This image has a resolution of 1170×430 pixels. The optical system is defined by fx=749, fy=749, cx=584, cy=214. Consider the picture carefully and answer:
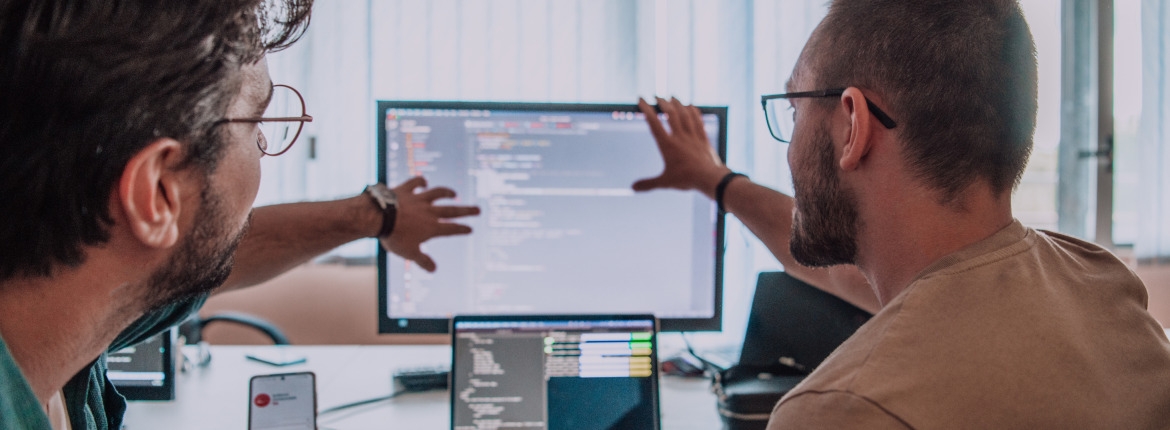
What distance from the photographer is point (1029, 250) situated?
28.5 inches

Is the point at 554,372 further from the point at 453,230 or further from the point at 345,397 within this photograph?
the point at 345,397

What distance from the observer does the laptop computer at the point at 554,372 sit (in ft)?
3.56

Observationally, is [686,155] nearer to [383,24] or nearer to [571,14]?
[571,14]

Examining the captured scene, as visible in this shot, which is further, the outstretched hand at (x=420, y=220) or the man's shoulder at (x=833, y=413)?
the outstretched hand at (x=420, y=220)

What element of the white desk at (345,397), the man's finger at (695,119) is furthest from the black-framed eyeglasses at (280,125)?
the man's finger at (695,119)

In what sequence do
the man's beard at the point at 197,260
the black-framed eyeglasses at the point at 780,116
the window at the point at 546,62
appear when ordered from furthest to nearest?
the window at the point at 546,62
the black-framed eyeglasses at the point at 780,116
the man's beard at the point at 197,260

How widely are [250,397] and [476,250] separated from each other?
1.29 feet

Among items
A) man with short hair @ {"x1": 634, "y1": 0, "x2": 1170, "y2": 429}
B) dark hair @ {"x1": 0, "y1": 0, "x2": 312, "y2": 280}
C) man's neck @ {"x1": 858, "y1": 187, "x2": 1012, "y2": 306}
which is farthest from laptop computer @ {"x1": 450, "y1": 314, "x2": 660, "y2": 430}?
dark hair @ {"x1": 0, "y1": 0, "x2": 312, "y2": 280}

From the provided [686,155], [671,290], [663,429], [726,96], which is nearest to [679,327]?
[671,290]

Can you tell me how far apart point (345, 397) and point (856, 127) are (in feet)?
3.10

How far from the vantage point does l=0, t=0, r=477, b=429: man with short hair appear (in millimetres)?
571

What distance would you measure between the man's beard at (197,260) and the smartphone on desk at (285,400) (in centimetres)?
30

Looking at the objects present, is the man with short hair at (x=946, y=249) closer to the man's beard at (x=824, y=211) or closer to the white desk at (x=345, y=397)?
the man's beard at (x=824, y=211)

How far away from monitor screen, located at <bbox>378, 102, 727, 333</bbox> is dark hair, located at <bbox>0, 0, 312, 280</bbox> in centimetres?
55
